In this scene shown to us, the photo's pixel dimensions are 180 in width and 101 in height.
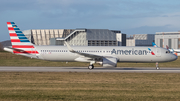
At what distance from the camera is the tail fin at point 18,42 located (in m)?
33.0

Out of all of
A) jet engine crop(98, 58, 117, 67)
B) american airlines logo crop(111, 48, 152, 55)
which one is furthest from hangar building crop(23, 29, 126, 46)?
jet engine crop(98, 58, 117, 67)

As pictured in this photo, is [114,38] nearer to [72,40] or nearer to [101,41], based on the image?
[101,41]

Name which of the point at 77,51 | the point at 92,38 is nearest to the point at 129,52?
the point at 77,51

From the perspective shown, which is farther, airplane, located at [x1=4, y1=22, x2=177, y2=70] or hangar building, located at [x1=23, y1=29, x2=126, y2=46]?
hangar building, located at [x1=23, y1=29, x2=126, y2=46]

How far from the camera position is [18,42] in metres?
33.3

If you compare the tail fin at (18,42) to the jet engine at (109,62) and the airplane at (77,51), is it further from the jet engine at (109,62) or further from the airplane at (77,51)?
the jet engine at (109,62)

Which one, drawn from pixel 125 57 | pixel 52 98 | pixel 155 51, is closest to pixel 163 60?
pixel 155 51

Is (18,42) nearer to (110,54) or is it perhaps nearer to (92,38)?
(110,54)

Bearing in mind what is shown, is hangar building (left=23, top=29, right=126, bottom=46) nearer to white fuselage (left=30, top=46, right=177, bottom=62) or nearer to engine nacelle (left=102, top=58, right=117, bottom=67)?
white fuselage (left=30, top=46, right=177, bottom=62)

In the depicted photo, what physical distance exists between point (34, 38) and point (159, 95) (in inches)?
4893

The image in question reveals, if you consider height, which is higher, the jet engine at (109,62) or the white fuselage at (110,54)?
the white fuselage at (110,54)

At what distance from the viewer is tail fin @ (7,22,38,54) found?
108ft

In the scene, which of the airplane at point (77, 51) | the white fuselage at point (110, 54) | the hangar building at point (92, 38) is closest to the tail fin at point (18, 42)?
the airplane at point (77, 51)

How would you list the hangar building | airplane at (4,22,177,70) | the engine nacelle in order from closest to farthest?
1. the engine nacelle
2. airplane at (4,22,177,70)
3. the hangar building
